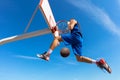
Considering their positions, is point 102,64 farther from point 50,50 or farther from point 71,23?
point 50,50

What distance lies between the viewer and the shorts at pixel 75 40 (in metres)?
13.4

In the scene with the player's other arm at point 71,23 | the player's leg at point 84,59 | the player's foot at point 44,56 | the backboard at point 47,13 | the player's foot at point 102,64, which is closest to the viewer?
the player's foot at point 44,56

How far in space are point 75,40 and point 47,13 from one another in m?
2.59

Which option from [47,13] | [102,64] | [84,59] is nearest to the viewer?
[84,59]

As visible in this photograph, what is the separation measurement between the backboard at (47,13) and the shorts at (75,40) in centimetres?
169

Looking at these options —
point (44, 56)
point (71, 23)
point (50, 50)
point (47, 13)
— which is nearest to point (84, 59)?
point (71, 23)

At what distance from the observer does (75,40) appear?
44.6 feet

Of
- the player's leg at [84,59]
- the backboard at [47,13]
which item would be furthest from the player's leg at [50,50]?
the backboard at [47,13]

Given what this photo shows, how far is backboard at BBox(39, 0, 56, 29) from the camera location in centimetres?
1478

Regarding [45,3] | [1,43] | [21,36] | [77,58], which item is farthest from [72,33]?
[1,43]

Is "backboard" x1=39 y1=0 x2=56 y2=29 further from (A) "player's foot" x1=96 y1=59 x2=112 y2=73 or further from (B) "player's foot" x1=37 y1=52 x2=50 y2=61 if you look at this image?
(A) "player's foot" x1=96 y1=59 x2=112 y2=73

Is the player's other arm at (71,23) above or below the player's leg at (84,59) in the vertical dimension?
above

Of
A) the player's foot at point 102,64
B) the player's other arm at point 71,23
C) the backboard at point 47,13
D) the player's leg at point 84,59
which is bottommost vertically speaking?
the player's foot at point 102,64

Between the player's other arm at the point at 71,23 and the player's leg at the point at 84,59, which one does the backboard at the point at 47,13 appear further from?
the player's leg at the point at 84,59
